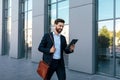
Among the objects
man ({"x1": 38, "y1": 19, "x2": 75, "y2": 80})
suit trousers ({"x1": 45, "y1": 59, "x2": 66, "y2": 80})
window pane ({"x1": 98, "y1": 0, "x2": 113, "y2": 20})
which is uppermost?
window pane ({"x1": 98, "y1": 0, "x2": 113, "y2": 20})

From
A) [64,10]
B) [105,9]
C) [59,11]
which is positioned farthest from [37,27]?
[105,9]

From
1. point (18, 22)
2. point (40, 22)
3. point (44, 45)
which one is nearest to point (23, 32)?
point (18, 22)

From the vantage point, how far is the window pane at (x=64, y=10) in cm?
1512

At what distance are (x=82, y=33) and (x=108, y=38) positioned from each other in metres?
1.60

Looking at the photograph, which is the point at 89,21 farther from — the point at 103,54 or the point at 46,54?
the point at 46,54

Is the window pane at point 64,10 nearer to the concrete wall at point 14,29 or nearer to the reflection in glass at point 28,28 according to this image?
the reflection in glass at point 28,28

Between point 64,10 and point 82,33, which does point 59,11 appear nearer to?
point 64,10

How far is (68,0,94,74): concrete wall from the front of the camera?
1244 centimetres

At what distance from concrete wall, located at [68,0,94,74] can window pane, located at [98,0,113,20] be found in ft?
1.22

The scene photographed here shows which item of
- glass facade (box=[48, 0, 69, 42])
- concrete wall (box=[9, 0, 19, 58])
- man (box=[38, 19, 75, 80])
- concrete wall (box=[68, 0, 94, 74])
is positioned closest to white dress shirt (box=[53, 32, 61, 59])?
man (box=[38, 19, 75, 80])

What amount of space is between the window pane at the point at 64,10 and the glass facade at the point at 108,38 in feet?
9.92

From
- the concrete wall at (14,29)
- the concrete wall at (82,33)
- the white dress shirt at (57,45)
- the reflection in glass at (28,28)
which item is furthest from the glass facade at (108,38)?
the concrete wall at (14,29)

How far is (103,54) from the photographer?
12.1 m

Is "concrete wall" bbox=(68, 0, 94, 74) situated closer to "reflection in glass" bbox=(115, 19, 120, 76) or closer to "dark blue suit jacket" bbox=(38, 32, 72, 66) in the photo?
"reflection in glass" bbox=(115, 19, 120, 76)
